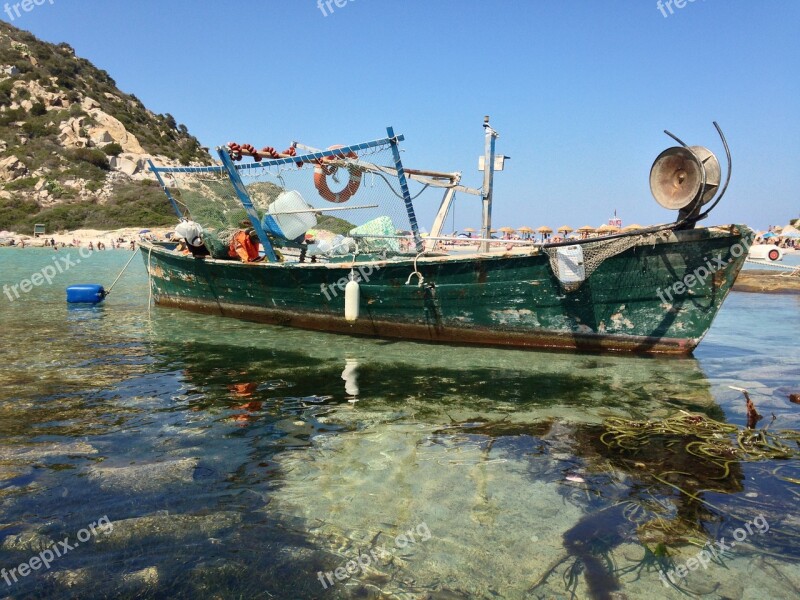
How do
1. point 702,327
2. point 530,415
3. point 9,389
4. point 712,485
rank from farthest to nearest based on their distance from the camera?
point 702,327 → point 9,389 → point 530,415 → point 712,485

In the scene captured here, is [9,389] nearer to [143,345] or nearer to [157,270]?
[143,345]

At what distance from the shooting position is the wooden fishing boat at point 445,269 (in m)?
6.43

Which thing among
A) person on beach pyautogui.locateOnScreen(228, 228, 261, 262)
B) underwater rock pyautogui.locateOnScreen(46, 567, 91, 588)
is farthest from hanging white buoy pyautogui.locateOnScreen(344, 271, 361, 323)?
underwater rock pyautogui.locateOnScreen(46, 567, 91, 588)

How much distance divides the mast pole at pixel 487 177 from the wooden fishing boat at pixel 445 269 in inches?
0.9

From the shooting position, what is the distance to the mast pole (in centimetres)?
926

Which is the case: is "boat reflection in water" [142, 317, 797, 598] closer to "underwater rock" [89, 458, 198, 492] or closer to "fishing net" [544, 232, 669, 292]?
"underwater rock" [89, 458, 198, 492]

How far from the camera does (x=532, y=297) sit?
714 cm

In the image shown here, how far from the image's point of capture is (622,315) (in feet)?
22.9

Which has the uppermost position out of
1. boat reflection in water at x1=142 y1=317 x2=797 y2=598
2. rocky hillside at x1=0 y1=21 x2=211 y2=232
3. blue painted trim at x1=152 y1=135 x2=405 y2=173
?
rocky hillside at x1=0 y1=21 x2=211 y2=232

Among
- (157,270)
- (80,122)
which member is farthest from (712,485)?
(80,122)

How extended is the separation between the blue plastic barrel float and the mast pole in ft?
30.6

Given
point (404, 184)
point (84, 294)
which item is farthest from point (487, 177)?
point (84, 294)

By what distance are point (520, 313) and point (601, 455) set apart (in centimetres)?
354

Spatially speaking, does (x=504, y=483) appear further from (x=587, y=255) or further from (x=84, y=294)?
(x=84, y=294)
